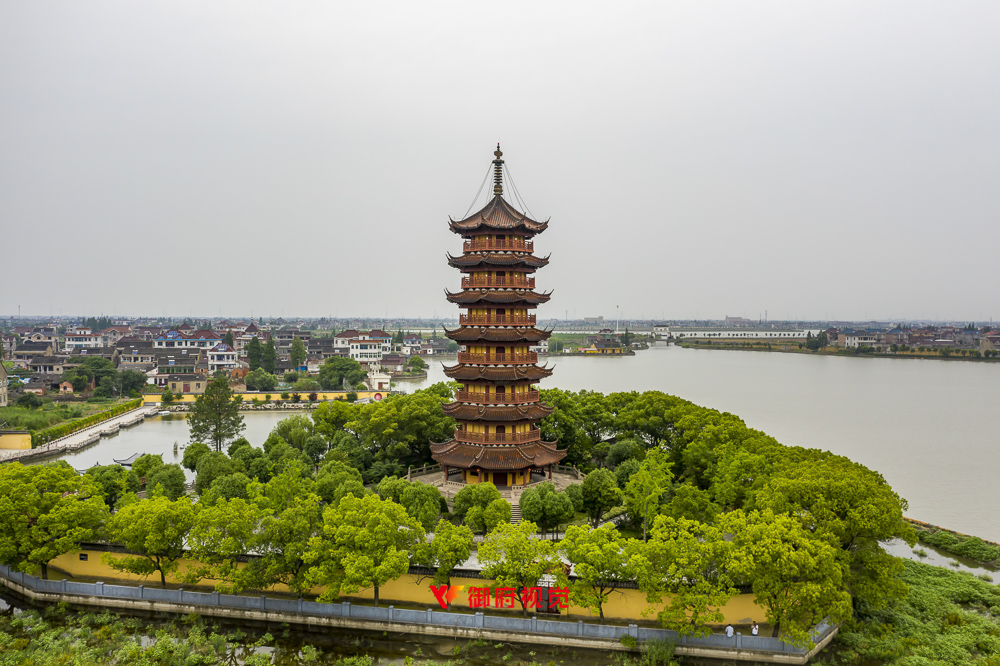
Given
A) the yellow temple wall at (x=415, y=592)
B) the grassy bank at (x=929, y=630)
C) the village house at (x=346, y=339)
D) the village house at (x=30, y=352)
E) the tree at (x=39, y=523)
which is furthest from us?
the village house at (x=346, y=339)

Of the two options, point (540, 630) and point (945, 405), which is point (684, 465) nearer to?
point (540, 630)

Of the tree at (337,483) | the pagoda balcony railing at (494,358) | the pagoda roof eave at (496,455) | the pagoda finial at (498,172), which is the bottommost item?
the tree at (337,483)

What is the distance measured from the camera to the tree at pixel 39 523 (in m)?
16.3

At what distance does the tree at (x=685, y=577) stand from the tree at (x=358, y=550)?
5936 mm

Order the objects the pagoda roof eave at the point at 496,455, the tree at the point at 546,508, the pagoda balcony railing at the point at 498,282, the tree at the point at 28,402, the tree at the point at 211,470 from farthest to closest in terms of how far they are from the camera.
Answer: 1. the tree at the point at 28,402
2. the pagoda balcony railing at the point at 498,282
3. the pagoda roof eave at the point at 496,455
4. the tree at the point at 211,470
5. the tree at the point at 546,508

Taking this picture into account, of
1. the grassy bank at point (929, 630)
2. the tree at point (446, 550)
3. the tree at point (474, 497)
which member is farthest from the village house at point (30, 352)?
the grassy bank at point (929, 630)

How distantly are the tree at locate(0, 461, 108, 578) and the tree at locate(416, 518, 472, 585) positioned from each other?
31.4ft

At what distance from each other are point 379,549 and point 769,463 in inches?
526

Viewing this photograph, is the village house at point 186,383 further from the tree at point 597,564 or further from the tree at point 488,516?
the tree at point 597,564

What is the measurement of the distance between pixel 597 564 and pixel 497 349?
11.1 m

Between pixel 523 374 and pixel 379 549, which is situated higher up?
pixel 523 374

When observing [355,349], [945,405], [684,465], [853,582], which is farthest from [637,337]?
[853,582]

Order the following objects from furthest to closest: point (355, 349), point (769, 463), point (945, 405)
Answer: point (355, 349), point (945, 405), point (769, 463)

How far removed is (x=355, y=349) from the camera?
266 ft
